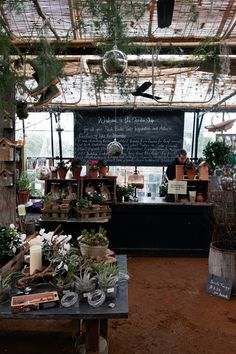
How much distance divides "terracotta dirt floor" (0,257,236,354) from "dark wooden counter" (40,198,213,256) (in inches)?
37.6

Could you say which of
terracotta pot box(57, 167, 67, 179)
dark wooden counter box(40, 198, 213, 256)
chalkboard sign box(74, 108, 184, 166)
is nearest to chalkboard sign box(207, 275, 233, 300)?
dark wooden counter box(40, 198, 213, 256)

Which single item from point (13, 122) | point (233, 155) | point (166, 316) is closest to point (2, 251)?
point (13, 122)

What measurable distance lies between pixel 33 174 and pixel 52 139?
0.79 m

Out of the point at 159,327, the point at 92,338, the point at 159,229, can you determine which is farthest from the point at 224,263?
the point at 92,338

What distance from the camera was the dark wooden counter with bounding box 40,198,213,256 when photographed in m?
4.91

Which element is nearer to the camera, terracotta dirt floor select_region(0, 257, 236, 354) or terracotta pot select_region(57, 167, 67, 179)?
terracotta dirt floor select_region(0, 257, 236, 354)

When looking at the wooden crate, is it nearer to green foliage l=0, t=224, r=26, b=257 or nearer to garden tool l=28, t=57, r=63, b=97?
green foliage l=0, t=224, r=26, b=257

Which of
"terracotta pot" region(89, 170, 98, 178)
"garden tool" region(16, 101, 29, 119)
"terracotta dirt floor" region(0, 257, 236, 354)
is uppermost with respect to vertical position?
"garden tool" region(16, 101, 29, 119)

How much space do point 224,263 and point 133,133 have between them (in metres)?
3.40

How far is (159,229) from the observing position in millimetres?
4973

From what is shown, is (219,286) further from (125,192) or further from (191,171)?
(125,192)

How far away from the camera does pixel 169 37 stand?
313 cm

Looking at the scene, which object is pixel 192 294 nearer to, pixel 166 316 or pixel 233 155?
pixel 166 316

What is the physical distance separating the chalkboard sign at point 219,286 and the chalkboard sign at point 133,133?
10.0ft
